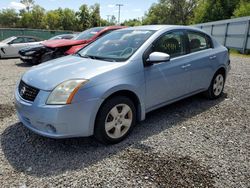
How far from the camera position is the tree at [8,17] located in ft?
216

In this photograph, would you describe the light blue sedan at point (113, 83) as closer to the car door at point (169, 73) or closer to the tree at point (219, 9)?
the car door at point (169, 73)

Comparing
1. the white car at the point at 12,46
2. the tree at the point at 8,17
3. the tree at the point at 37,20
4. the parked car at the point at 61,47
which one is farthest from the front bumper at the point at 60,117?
the tree at the point at 8,17

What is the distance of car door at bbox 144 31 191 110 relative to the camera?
11.5ft

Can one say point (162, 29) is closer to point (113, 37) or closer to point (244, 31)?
point (113, 37)

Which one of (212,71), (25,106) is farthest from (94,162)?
(212,71)

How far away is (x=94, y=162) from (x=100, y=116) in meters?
0.58

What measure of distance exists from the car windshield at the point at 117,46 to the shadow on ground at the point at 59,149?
1.23 metres

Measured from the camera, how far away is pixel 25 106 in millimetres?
2887

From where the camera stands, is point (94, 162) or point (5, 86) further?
point (5, 86)

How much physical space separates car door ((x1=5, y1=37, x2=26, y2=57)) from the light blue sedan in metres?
9.71

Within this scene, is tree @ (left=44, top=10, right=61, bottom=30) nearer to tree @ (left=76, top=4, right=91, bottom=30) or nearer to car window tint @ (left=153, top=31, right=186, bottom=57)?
tree @ (left=76, top=4, right=91, bottom=30)

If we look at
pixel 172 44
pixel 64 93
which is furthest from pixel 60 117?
pixel 172 44

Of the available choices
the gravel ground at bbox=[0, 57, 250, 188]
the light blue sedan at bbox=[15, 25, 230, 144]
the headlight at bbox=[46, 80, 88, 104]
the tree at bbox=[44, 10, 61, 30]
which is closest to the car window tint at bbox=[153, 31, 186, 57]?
the light blue sedan at bbox=[15, 25, 230, 144]

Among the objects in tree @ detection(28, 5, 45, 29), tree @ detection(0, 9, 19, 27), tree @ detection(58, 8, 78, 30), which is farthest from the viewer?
tree @ detection(0, 9, 19, 27)
